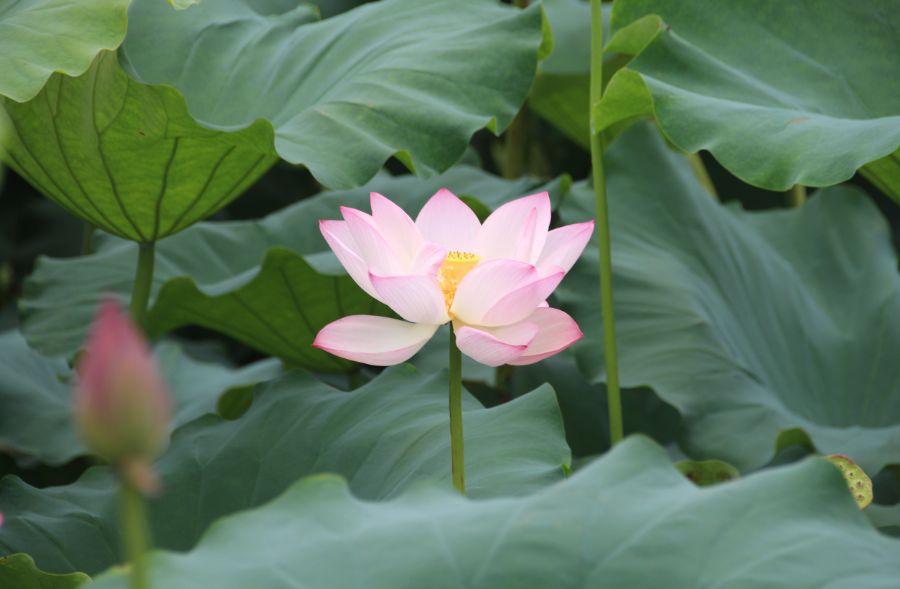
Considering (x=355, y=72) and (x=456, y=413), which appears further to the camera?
(x=355, y=72)

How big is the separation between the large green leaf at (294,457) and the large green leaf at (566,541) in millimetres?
232

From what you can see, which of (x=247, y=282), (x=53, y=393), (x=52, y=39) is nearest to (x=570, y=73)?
(x=247, y=282)

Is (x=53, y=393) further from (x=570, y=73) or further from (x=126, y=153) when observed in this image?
(x=570, y=73)

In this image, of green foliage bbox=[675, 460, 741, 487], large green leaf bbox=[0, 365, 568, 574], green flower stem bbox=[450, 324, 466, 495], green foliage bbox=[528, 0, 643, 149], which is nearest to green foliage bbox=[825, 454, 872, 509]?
green foliage bbox=[675, 460, 741, 487]

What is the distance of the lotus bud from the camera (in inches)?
8.1

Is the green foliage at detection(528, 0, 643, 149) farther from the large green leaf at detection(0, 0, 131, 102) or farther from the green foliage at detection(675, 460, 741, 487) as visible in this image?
the large green leaf at detection(0, 0, 131, 102)

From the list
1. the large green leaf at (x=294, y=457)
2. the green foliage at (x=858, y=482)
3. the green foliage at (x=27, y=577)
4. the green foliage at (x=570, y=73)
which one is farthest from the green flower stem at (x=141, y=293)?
the green foliage at (x=570, y=73)

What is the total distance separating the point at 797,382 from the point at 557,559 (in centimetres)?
91

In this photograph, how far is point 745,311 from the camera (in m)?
1.16

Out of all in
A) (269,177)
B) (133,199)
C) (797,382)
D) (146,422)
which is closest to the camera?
(146,422)

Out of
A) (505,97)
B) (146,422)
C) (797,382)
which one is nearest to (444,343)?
(505,97)

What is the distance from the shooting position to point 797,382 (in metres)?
1.14

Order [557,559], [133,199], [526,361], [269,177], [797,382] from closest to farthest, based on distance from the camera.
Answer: [557,559] < [526,361] < [133,199] < [797,382] < [269,177]

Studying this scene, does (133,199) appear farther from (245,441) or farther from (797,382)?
(797,382)
